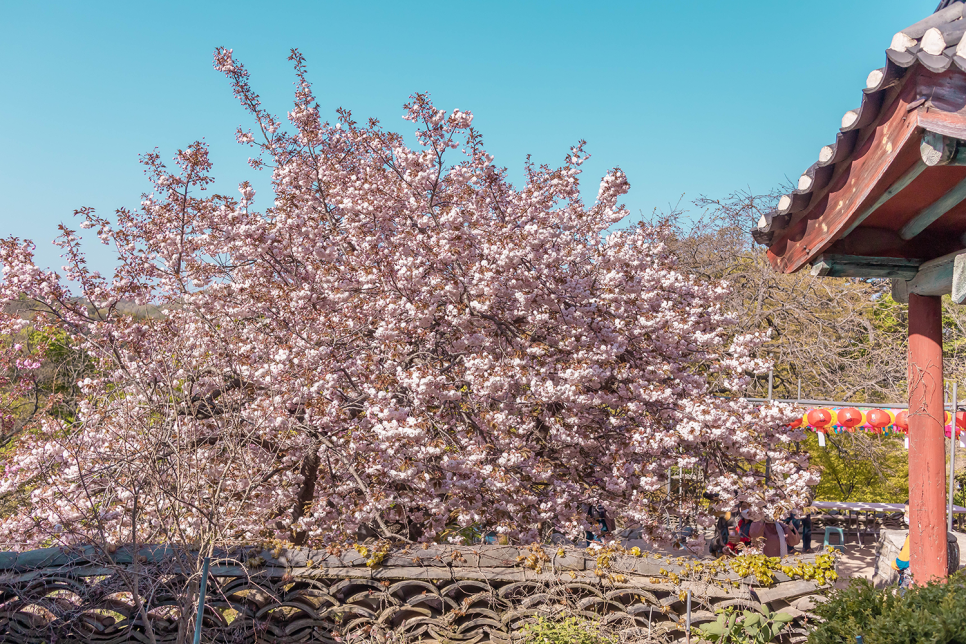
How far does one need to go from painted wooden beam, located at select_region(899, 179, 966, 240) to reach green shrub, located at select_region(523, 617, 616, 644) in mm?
3406

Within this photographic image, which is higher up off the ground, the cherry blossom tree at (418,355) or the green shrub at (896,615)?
the cherry blossom tree at (418,355)

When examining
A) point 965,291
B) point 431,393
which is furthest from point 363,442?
point 965,291

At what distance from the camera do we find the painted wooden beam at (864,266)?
168 inches

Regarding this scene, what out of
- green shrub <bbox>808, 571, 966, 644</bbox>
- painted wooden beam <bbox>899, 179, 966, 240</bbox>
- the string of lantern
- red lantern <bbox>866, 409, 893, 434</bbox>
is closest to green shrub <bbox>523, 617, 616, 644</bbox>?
green shrub <bbox>808, 571, 966, 644</bbox>

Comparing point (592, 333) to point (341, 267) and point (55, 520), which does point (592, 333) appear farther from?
point (55, 520)

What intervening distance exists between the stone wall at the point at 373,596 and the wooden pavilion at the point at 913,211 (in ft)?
4.75

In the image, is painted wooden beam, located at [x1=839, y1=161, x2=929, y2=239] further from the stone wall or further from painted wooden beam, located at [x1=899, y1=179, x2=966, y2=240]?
the stone wall

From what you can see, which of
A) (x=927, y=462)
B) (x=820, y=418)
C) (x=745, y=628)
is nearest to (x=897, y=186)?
(x=927, y=462)

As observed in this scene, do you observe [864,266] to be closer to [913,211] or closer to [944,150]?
[913,211]

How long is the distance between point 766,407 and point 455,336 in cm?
339

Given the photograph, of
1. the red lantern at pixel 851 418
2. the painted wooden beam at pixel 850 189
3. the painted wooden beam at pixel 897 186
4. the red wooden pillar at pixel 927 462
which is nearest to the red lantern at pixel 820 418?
the red lantern at pixel 851 418

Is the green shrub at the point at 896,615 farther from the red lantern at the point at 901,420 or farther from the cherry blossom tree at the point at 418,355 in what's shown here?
the red lantern at the point at 901,420

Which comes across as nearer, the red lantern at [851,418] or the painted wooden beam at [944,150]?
the painted wooden beam at [944,150]

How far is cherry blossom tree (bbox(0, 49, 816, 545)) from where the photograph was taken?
18.7ft
